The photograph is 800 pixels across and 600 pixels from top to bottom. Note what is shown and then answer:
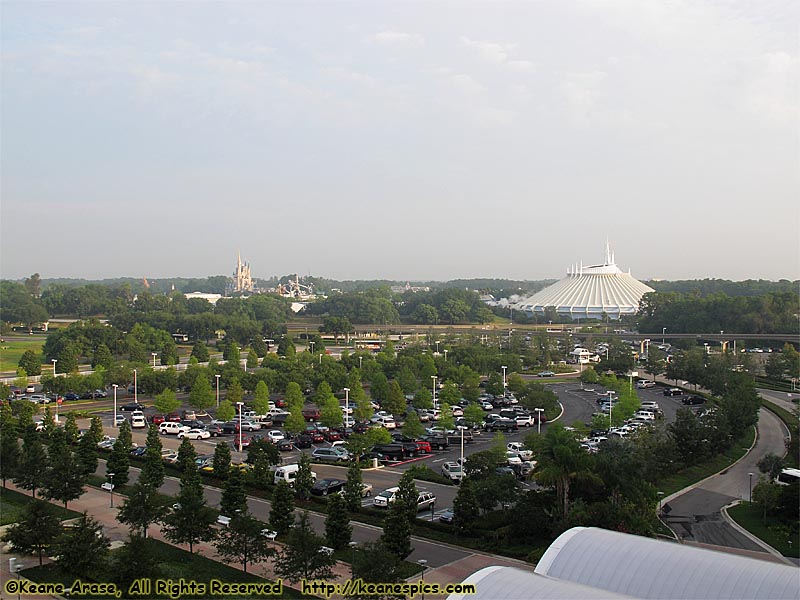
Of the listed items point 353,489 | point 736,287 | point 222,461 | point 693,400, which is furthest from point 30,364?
point 736,287

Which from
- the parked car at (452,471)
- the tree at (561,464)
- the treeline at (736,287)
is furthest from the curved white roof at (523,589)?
the treeline at (736,287)

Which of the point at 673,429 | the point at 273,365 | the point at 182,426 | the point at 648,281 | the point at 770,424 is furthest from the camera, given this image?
the point at 648,281

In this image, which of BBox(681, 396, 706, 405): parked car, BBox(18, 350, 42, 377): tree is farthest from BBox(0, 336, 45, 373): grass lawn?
BBox(681, 396, 706, 405): parked car

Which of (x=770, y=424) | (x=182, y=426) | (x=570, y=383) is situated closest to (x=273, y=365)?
(x=182, y=426)

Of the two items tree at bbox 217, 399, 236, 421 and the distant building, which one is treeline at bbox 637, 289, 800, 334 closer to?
tree at bbox 217, 399, 236, 421

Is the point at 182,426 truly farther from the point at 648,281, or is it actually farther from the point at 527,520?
the point at 648,281

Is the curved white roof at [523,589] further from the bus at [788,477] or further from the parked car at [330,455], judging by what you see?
the parked car at [330,455]

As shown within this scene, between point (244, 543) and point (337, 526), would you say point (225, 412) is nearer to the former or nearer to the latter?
point (337, 526)
